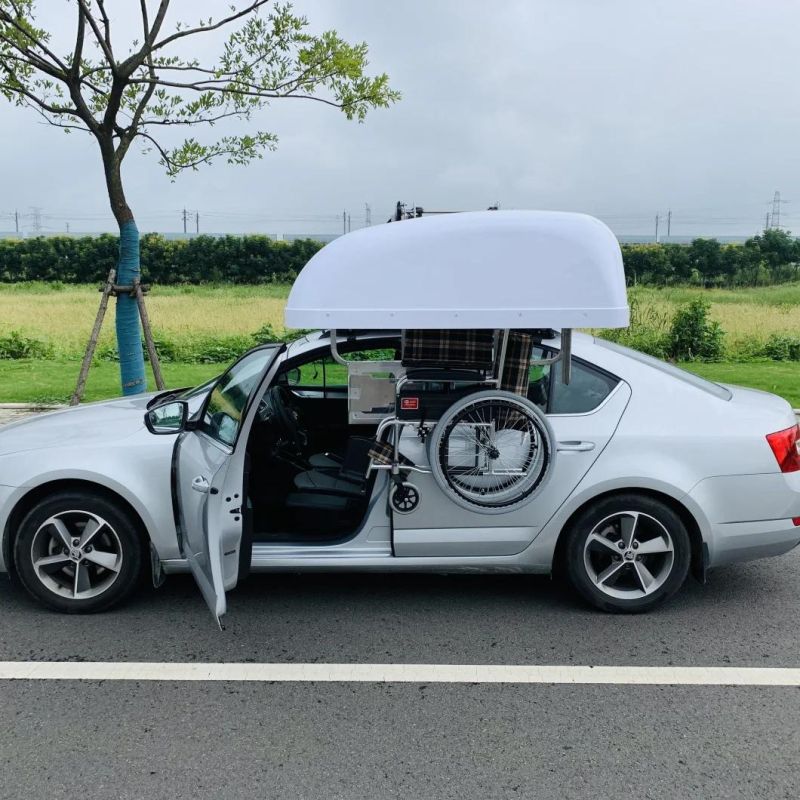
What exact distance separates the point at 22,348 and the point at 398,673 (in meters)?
13.4

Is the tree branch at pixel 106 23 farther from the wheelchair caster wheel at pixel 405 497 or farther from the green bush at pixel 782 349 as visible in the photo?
the green bush at pixel 782 349

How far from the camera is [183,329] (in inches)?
711

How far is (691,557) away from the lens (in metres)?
4.29

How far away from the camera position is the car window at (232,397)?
410 centimetres

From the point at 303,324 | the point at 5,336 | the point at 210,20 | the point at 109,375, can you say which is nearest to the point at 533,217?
the point at 303,324

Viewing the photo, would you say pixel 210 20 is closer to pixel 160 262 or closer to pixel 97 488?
pixel 97 488

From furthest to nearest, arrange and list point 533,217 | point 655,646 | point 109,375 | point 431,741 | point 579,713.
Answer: point 109,375, point 655,646, point 533,217, point 579,713, point 431,741

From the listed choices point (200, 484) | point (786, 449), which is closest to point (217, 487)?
point (200, 484)

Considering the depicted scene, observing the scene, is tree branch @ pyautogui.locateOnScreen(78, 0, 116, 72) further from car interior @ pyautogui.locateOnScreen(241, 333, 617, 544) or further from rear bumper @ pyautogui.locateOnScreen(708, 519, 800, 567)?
rear bumper @ pyautogui.locateOnScreen(708, 519, 800, 567)

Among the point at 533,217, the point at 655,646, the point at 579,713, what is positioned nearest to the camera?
the point at 579,713

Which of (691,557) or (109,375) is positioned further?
(109,375)

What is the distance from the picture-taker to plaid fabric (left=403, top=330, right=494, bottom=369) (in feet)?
13.2

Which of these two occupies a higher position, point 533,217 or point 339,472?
point 533,217

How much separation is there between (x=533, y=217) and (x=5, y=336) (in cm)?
1472
